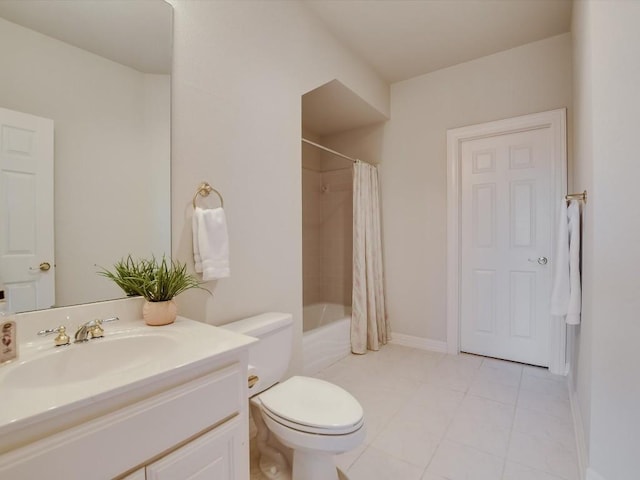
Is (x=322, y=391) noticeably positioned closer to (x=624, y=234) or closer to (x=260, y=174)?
(x=260, y=174)

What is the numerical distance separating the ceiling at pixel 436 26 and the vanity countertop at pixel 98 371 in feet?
7.40

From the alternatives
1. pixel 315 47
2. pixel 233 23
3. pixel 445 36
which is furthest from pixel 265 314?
pixel 445 36

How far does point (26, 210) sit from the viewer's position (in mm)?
1033

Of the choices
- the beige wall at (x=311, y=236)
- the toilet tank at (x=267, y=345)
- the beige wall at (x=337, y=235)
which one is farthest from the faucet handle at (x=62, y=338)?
the beige wall at (x=337, y=235)

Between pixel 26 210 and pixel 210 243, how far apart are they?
0.64 meters

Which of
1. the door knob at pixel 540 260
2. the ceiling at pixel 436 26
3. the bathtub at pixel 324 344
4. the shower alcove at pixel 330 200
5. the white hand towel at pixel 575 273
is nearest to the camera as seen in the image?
the white hand towel at pixel 575 273

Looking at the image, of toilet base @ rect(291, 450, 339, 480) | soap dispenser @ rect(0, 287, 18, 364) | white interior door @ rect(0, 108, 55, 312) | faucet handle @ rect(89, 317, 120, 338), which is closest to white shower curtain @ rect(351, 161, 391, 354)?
toilet base @ rect(291, 450, 339, 480)

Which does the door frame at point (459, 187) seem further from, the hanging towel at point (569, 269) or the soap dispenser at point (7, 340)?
the soap dispenser at point (7, 340)

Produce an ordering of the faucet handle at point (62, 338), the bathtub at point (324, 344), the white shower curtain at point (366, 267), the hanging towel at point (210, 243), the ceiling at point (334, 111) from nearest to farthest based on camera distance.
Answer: the faucet handle at point (62, 338) < the hanging towel at point (210, 243) < the bathtub at point (324, 344) < the ceiling at point (334, 111) < the white shower curtain at point (366, 267)

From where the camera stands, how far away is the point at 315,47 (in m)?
2.22

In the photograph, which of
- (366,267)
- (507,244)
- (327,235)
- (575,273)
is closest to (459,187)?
(507,244)

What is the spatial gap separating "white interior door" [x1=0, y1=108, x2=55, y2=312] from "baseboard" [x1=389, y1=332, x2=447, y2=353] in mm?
2841

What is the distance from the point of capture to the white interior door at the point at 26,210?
3.25 feet

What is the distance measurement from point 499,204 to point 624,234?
1.56 meters
